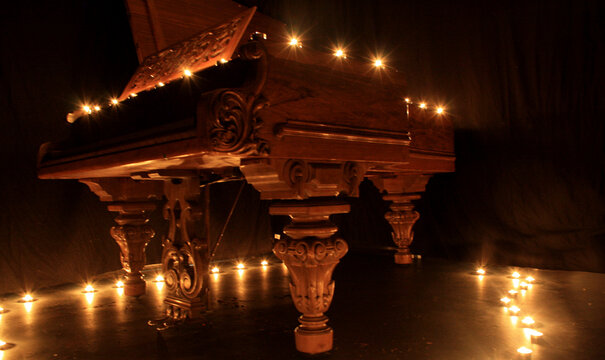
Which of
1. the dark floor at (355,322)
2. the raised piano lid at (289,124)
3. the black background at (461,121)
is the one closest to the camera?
the raised piano lid at (289,124)

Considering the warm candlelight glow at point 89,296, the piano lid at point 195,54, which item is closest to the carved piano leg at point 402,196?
the piano lid at point 195,54

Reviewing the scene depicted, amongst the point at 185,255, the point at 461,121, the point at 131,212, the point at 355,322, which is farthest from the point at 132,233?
the point at 461,121

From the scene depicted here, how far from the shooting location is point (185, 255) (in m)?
1.81

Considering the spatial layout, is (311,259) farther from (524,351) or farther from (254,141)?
(524,351)

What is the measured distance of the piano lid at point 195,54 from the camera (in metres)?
1.56

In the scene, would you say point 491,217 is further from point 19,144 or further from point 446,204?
point 19,144

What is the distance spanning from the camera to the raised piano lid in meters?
1.18

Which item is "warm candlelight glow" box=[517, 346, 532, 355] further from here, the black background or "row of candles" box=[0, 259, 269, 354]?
"row of candles" box=[0, 259, 269, 354]

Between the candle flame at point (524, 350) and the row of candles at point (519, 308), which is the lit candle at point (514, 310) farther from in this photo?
the candle flame at point (524, 350)

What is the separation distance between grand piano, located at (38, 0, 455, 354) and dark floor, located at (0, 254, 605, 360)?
17 centimetres

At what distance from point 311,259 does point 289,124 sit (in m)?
0.43

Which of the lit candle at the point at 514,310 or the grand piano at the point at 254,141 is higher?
the grand piano at the point at 254,141

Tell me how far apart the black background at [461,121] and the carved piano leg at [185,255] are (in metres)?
1.59

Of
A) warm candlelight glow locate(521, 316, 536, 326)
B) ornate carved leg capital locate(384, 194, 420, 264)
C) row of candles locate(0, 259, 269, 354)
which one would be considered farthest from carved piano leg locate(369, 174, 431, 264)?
warm candlelight glow locate(521, 316, 536, 326)
